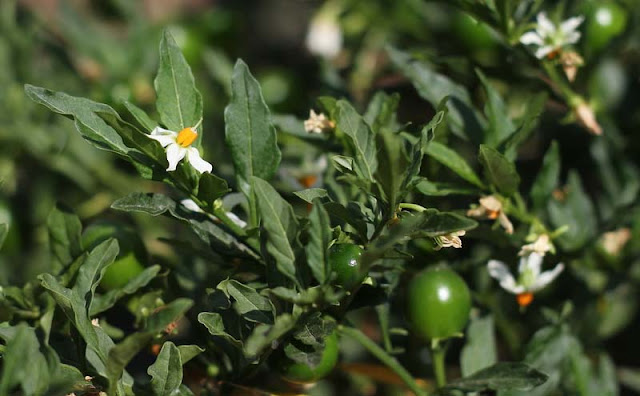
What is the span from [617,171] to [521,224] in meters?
0.37

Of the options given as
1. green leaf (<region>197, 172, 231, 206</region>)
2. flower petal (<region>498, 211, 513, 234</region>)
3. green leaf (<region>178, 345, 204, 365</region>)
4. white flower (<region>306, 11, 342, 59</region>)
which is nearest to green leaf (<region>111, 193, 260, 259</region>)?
green leaf (<region>197, 172, 231, 206</region>)

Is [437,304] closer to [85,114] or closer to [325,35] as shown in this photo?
[85,114]

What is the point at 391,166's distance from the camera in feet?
2.60

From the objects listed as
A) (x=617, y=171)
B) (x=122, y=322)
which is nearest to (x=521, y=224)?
(x=617, y=171)

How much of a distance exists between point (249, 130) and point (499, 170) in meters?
0.33

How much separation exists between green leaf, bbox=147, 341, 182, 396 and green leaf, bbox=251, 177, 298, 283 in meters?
0.16

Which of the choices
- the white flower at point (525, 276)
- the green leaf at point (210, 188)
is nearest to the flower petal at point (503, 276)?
the white flower at point (525, 276)

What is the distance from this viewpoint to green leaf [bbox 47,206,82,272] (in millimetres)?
1062

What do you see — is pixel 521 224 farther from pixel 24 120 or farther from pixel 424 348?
pixel 24 120

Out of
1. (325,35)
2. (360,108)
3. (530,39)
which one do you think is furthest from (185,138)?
(325,35)

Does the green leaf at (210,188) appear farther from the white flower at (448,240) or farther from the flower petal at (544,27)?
the flower petal at (544,27)

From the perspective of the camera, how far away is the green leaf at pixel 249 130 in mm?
965

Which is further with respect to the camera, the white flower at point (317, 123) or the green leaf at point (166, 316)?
the white flower at point (317, 123)

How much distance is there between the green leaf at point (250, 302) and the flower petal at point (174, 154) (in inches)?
5.7
